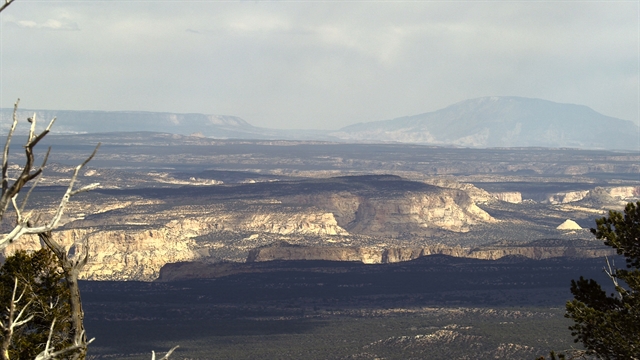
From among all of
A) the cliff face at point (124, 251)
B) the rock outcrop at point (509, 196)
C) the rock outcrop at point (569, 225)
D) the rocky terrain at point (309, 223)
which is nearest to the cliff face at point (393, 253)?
the rocky terrain at point (309, 223)

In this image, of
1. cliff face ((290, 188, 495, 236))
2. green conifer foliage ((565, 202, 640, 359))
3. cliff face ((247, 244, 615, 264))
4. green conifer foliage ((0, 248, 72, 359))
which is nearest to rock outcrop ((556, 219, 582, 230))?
cliff face ((290, 188, 495, 236))

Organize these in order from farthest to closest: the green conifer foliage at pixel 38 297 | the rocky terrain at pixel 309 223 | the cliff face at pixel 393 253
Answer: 1. the rocky terrain at pixel 309 223
2. the cliff face at pixel 393 253
3. the green conifer foliage at pixel 38 297

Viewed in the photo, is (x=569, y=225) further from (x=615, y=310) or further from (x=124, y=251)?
(x=615, y=310)

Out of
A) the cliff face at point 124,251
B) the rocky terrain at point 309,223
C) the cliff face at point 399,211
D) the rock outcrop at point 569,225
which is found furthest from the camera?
the cliff face at point 399,211

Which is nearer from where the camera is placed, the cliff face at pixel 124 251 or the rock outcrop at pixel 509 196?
the cliff face at pixel 124 251

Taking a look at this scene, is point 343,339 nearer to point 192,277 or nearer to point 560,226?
point 192,277

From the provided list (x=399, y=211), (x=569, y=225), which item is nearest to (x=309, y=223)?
(x=399, y=211)

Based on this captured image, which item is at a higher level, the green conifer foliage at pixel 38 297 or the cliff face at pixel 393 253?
the green conifer foliage at pixel 38 297

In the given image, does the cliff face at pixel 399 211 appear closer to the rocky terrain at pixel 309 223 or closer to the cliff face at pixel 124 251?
the rocky terrain at pixel 309 223
